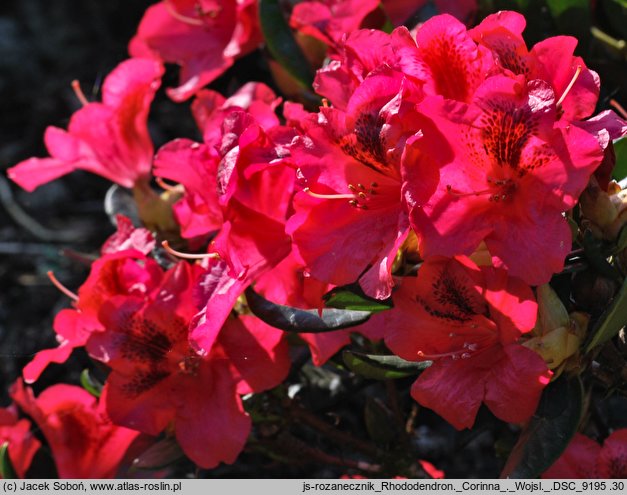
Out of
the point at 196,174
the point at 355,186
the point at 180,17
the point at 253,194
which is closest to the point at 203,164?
the point at 196,174

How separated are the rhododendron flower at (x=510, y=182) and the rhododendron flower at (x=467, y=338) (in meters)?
0.06

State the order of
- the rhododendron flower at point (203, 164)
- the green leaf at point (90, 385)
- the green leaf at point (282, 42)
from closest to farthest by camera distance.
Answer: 1. the rhododendron flower at point (203, 164)
2. the green leaf at point (90, 385)
3. the green leaf at point (282, 42)

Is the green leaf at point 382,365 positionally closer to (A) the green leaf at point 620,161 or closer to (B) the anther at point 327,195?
(B) the anther at point 327,195

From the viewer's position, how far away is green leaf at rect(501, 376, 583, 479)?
3.22ft

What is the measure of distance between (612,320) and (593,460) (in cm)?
30

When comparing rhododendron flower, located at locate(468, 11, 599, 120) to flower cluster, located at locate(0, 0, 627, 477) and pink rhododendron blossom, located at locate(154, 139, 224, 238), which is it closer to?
flower cluster, located at locate(0, 0, 627, 477)

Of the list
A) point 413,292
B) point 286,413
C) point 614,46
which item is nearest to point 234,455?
point 286,413

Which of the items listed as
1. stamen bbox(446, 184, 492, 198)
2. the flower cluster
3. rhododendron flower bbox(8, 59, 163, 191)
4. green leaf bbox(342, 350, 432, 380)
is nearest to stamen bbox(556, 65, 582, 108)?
the flower cluster

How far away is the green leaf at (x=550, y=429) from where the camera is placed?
0.98 m

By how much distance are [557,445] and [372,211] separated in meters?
0.31

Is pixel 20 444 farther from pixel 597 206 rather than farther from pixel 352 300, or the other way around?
pixel 597 206

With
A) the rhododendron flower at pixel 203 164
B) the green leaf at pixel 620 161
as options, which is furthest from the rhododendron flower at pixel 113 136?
the green leaf at pixel 620 161

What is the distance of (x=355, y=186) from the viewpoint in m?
0.95

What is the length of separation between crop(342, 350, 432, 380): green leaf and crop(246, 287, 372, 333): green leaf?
0.15 ft
